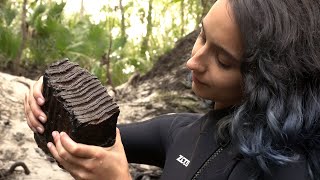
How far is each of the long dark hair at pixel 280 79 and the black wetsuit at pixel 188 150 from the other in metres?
0.07

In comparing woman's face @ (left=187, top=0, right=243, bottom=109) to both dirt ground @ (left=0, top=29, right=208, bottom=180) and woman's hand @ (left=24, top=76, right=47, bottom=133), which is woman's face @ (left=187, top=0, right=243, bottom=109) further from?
dirt ground @ (left=0, top=29, right=208, bottom=180)

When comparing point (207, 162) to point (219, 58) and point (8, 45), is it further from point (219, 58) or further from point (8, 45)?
point (8, 45)

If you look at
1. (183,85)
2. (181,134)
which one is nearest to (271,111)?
(181,134)

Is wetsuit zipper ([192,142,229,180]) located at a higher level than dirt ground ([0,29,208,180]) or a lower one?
higher

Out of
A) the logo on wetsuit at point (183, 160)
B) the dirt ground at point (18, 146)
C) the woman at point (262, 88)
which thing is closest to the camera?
the woman at point (262, 88)

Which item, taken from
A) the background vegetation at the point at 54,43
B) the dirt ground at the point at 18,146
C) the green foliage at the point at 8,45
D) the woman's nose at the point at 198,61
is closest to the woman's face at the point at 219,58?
the woman's nose at the point at 198,61

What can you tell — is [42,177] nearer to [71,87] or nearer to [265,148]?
[71,87]

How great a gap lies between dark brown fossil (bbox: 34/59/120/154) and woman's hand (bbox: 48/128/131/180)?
0.31 ft

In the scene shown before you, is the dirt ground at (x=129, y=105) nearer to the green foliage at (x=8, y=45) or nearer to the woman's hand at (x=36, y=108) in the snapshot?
the woman's hand at (x=36, y=108)

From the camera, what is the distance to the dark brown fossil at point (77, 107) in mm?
1489

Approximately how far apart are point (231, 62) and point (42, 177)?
1967mm

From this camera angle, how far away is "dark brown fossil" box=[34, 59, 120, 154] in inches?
58.6

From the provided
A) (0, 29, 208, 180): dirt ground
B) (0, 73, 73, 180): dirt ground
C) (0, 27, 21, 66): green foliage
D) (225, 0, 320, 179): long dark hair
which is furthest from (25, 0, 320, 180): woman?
(0, 27, 21, 66): green foliage

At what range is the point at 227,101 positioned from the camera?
5.08 feet
